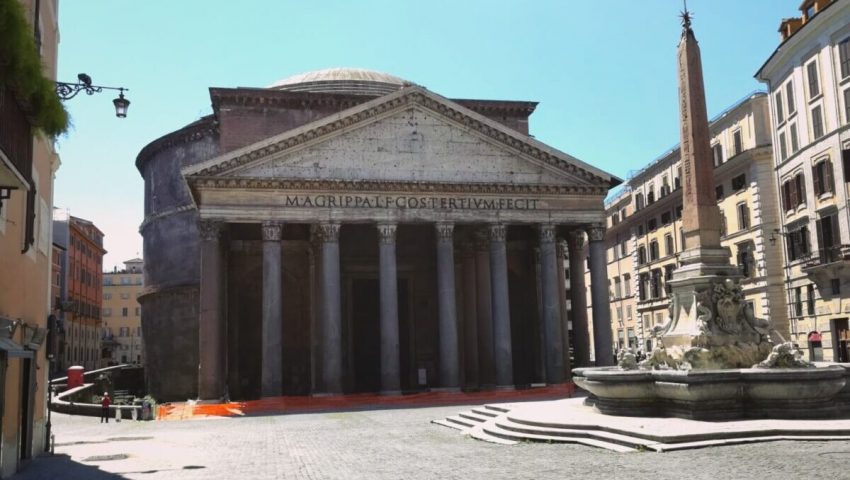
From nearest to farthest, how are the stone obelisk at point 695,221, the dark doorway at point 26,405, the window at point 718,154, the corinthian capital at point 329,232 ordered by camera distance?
the dark doorway at point 26,405 < the stone obelisk at point 695,221 < the corinthian capital at point 329,232 < the window at point 718,154

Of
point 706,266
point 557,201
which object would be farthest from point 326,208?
point 706,266

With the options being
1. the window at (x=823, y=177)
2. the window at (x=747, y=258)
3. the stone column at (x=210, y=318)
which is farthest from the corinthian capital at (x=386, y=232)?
the window at (x=747, y=258)

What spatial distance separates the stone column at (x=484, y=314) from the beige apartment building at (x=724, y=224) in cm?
947

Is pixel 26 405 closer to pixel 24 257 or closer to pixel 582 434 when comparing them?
pixel 24 257

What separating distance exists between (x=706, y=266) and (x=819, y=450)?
433cm

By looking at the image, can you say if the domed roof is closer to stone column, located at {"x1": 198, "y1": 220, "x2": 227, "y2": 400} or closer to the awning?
stone column, located at {"x1": 198, "y1": 220, "x2": 227, "y2": 400}

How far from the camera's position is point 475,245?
116 feet

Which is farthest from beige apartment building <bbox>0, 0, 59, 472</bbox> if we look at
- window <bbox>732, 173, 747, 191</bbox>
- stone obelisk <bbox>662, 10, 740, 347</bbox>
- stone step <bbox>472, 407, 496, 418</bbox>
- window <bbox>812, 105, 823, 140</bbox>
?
window <bbox>732, 173, 747, 191</bbox>

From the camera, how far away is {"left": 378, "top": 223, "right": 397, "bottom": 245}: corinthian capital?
105 feet

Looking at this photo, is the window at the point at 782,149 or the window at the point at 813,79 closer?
the window at the point at 813,79

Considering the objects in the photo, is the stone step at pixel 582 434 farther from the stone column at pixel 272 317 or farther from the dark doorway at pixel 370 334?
the dark doorway at pixel 370 334

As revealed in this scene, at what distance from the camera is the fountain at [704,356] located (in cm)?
1268

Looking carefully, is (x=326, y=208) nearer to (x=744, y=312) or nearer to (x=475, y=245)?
(x=475, y=245)

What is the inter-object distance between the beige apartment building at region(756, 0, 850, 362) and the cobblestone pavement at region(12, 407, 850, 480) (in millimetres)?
19272
